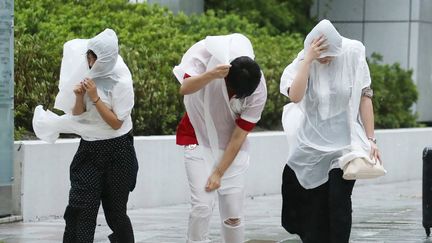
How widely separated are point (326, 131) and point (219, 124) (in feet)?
2.21

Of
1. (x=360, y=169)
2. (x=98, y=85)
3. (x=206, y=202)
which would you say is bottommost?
(x=206, y=202)

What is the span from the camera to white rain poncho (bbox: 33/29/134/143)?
7.03m

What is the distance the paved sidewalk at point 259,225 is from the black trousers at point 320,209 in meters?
2.35

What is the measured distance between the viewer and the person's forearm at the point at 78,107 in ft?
23.2

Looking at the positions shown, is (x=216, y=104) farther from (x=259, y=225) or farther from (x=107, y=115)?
(x=259, y=225)

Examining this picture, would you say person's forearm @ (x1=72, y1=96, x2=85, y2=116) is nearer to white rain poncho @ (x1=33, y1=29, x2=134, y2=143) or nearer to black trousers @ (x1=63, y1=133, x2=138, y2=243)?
white rain poncho @ (x1=33, y1=29, x2=134, y2=143)

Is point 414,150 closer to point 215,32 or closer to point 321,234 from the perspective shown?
point 215,32

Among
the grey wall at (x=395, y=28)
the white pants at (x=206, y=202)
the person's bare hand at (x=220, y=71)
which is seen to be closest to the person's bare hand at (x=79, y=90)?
the white pants at (x=206, y=202)

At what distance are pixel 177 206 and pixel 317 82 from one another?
18.6ft

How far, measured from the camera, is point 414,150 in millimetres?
17797

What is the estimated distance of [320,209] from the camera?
22.2 ft

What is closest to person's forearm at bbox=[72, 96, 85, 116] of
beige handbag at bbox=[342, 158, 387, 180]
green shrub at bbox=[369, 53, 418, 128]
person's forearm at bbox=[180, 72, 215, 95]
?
person's forearm at bbox=[180, 72, 215, 95]

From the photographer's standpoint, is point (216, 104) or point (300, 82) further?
point (216, 104)

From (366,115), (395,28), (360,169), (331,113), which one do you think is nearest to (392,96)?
(395,28)
